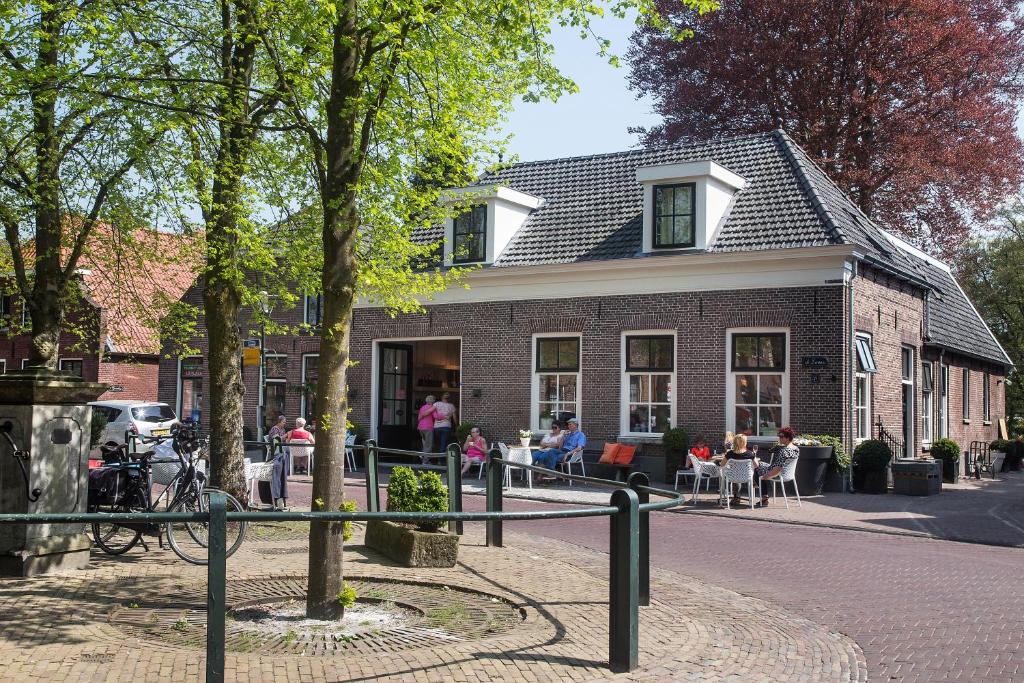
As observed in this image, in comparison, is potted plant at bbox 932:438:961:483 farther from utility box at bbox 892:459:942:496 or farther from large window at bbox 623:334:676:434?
large window at bbox 623:334:676:434

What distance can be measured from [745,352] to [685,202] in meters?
3.26

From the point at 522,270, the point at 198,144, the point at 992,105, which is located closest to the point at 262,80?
the point at 198,144

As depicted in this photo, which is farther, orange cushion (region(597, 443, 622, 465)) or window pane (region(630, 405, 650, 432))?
window pane (region(630, 405, 650, 432))

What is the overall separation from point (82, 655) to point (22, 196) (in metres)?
7.71

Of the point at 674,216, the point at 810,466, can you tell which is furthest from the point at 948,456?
the point at 674,216

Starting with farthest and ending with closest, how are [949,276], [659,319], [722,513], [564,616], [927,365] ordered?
[949,276], [927,365], [659,319], [722,513], [564,616]

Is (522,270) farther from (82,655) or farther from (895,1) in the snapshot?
(82,655)

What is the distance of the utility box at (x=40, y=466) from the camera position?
823cm

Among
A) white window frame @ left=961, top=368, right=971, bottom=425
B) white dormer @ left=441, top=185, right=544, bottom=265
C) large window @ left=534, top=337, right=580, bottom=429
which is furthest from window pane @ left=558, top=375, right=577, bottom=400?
white window frame @ left=961, top=368, right=971, bottom=425

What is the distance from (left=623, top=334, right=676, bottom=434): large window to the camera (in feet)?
64.5

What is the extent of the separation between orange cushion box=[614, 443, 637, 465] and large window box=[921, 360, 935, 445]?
28.1 feet

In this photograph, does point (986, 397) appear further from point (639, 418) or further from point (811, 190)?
point (639, 418)

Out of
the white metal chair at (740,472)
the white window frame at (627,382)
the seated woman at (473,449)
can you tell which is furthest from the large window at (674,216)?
the white metal chair at (740,472)

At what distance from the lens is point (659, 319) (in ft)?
64.5
